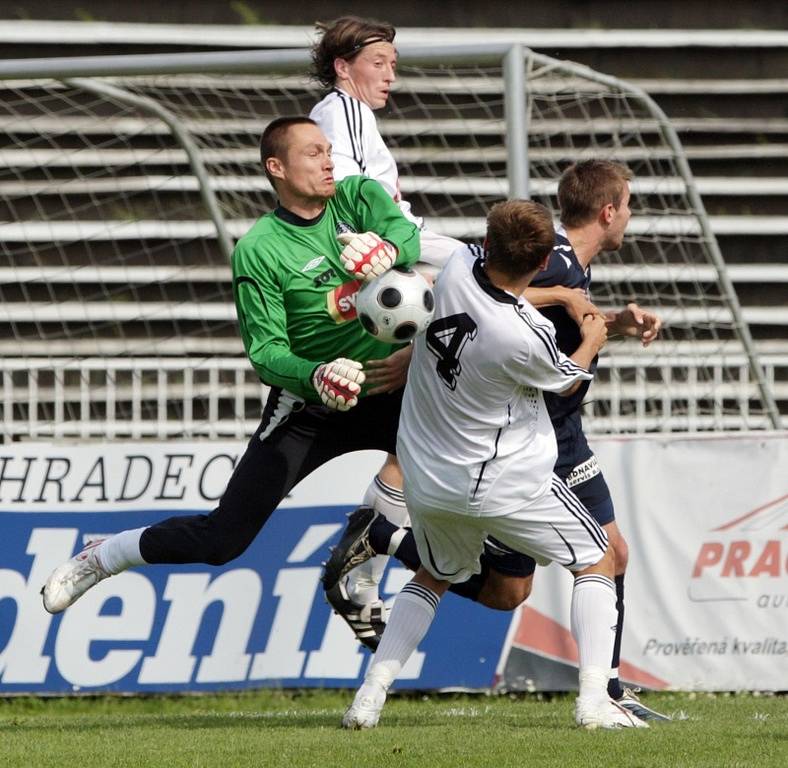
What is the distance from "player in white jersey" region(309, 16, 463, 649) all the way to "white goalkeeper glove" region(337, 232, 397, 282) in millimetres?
774

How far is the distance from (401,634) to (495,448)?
35.1 inches

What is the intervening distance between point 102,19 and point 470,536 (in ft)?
22.2

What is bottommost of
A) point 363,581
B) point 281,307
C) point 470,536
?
point 363,581

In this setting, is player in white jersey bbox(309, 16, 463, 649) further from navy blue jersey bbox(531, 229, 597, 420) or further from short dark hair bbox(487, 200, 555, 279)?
short dark hair bbox(487, 200, 555, 279)

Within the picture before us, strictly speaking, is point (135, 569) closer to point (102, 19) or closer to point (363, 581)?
point (363, 581)

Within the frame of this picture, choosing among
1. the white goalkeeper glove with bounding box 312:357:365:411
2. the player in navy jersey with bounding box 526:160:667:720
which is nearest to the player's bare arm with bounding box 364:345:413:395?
the white goalkeeper glove with bounding box 312:357:365:411

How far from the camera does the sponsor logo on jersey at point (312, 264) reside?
6.45 meters

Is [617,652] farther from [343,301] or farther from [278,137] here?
[278,137]

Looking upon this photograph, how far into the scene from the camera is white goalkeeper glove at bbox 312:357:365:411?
5797 millimetres

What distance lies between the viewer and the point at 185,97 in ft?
38.2

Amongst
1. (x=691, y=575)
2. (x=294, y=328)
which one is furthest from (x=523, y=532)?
(x=691, y=575)

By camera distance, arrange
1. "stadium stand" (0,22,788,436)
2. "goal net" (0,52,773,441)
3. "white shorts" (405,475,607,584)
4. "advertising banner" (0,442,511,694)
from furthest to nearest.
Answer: "stadium stand" (0,22,788,436)
"goal net" (0,52,773,441)
"advertising banner" (0,442,511,694)
"white shorts" (405,475,607,584)

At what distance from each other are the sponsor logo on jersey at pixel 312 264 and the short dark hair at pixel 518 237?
90 cm

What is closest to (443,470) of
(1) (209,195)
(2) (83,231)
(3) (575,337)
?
(3) (575,337)
